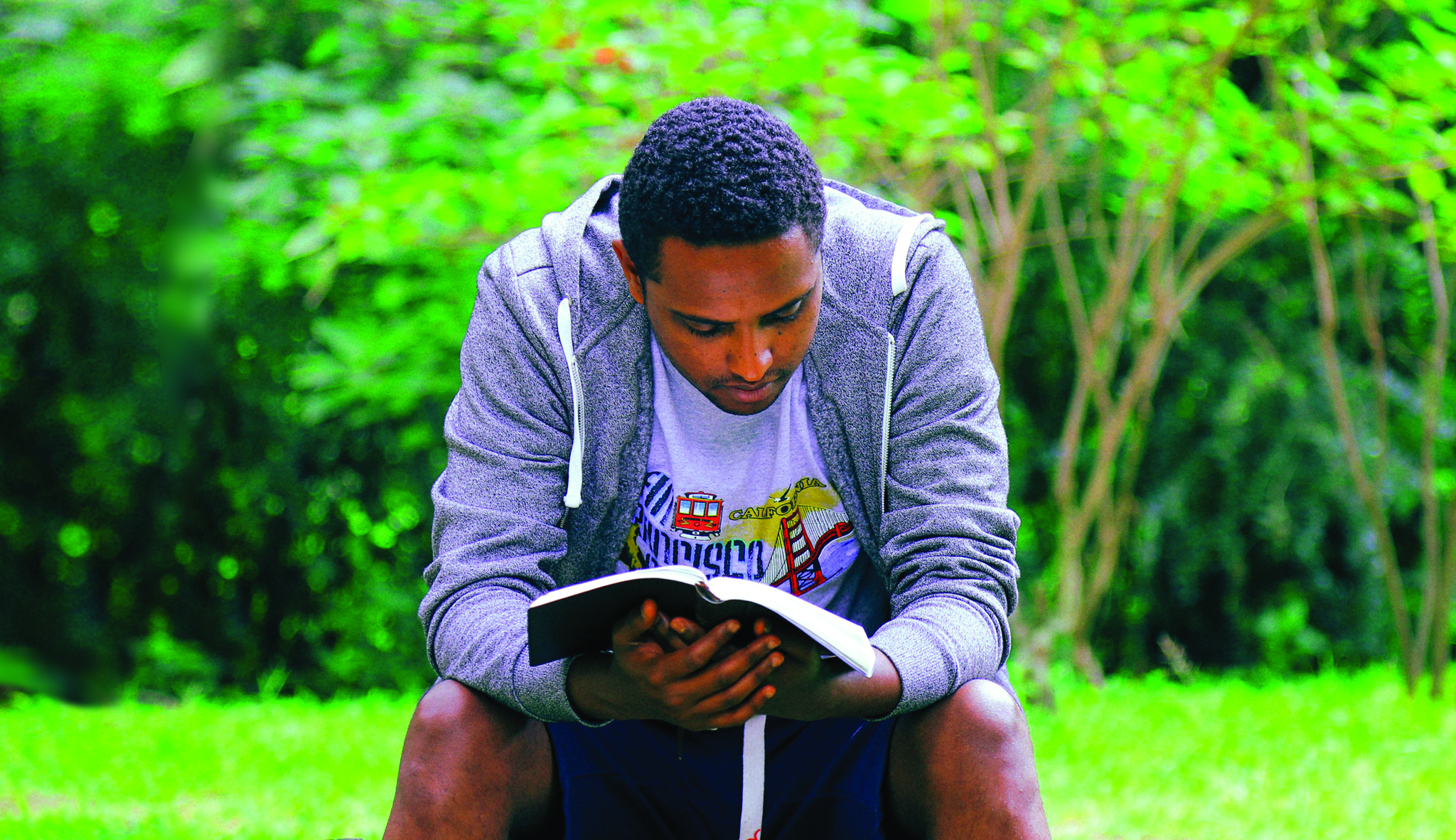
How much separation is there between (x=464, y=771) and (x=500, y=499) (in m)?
0.37

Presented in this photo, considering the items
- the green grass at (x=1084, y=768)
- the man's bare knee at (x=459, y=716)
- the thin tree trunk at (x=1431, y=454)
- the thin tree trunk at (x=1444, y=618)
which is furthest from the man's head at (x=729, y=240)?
the thin tree trunk at (x=1444, y=618)

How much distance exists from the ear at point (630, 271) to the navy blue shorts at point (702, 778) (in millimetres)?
567

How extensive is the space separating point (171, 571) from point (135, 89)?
2145mm

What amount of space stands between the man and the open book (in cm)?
2

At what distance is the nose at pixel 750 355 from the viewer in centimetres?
159

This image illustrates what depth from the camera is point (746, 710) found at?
54.9 inches

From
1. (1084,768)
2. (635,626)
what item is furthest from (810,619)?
(1084,768)

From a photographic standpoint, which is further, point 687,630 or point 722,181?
point 722,181

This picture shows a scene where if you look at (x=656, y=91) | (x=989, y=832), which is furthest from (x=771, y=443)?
(x=656, y=91)

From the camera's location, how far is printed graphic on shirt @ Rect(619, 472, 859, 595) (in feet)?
5.83

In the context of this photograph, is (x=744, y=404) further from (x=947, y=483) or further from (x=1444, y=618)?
(x=1444, y=618)

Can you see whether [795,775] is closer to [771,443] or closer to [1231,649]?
[771,443]

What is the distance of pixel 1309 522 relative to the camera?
4812 mm

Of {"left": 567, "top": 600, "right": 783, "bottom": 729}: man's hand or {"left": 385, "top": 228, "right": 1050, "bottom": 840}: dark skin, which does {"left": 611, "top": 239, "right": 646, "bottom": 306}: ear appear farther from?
{"left": 567, "top": 600, "right": 783, "bottom": 729}: man's hand
